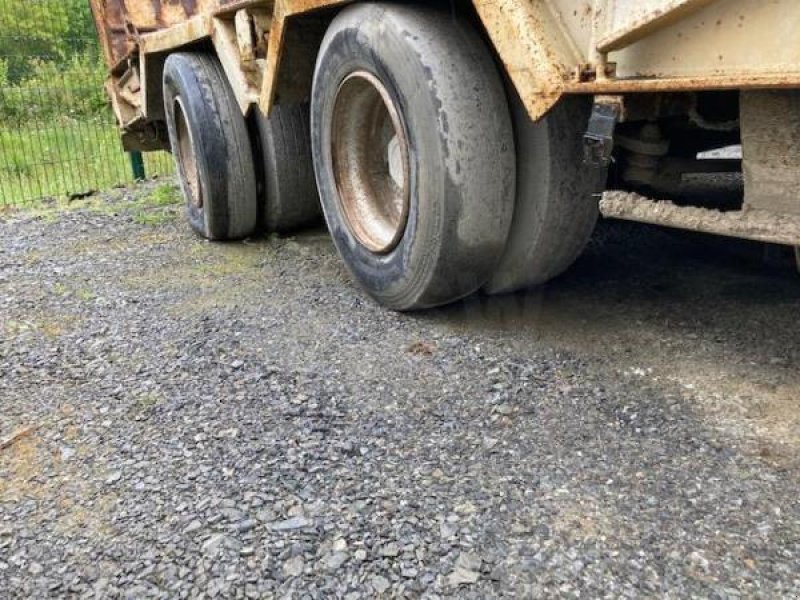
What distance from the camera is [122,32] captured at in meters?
6.52

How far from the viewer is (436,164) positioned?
2.76 m

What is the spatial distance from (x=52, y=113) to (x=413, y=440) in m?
7.61

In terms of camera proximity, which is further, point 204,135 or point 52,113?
point 52,113

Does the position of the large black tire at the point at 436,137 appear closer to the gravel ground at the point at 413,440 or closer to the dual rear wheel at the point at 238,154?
the gravel ground at the point at 413,440

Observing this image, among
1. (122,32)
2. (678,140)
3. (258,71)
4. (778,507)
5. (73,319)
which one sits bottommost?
(778,507)

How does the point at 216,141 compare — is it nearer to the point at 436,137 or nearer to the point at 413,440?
the point at 436,137

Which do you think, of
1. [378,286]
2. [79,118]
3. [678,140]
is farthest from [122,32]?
[678,140]

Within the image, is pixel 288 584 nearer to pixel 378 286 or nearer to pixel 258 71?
pixel 378 286

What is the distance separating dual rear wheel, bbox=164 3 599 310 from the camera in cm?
272

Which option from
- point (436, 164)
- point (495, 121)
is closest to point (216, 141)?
point (436, 164)

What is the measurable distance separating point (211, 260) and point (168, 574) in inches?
116

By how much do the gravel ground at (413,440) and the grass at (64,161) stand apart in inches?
181

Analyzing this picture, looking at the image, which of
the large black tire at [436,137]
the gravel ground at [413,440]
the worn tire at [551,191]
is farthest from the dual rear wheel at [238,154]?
the worn tire at [551,191]

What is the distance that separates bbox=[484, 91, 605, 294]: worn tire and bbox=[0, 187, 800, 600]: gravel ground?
0.98ft
